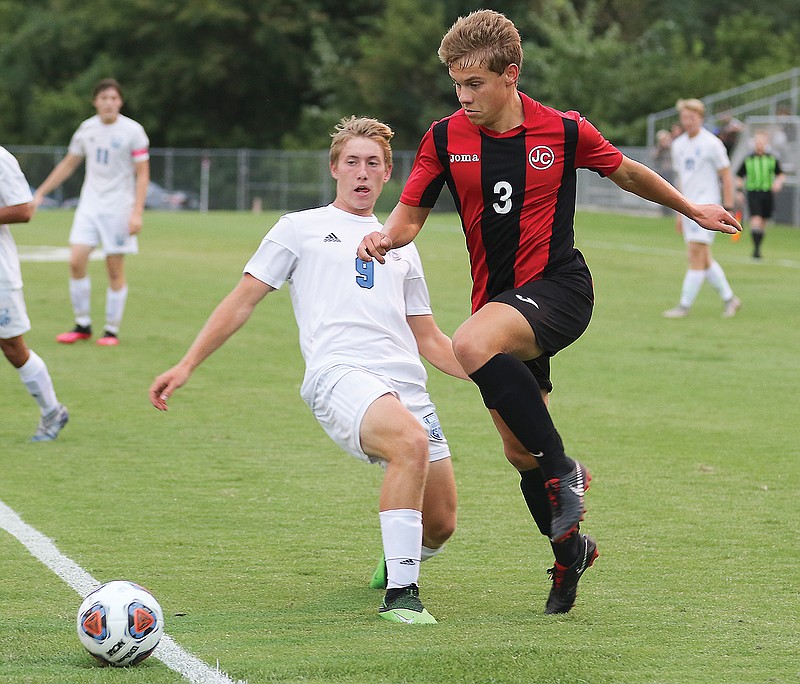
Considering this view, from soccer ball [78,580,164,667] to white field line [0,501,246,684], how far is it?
94mm

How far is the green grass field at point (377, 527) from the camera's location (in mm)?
4430

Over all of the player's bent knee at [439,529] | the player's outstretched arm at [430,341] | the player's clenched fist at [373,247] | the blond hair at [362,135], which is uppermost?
the blond hair at [362,135]

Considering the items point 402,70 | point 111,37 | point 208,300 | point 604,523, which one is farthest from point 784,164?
point 111,37

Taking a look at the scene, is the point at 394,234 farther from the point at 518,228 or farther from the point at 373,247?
the point at 518,228

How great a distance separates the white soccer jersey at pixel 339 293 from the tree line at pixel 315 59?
47892mm

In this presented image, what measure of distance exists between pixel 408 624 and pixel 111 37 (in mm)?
60195

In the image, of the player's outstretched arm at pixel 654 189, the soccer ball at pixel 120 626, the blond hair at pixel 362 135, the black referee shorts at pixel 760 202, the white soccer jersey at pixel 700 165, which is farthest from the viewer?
the black referee shorts at pixel 760 202

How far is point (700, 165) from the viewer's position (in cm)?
1555

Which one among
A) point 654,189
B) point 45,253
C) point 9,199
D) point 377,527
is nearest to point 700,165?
point 9,199

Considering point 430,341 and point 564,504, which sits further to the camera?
point 430,341

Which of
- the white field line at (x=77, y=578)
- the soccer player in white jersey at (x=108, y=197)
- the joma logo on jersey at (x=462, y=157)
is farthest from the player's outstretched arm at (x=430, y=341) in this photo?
the soccer player in white jersey at (x=108, y=197)

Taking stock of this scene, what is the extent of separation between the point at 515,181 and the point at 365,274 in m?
0.71

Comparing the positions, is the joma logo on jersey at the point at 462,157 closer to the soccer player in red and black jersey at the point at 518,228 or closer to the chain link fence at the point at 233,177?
the soccer player in red and black jersey at the point at 518,228

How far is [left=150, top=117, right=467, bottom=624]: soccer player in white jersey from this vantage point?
4.88 m
